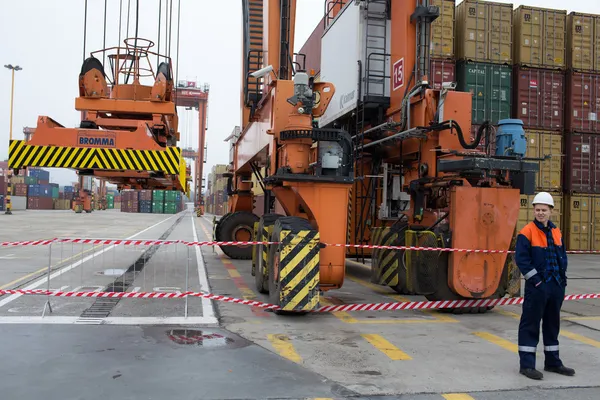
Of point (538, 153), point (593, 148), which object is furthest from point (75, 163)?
point (593, 148)

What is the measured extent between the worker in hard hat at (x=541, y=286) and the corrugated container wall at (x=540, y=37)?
15.6 m

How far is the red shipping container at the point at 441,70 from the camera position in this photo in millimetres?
18422

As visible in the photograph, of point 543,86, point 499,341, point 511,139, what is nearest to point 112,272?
point 499,341

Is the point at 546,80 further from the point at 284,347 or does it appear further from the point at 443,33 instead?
the point at 284,347

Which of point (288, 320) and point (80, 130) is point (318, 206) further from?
point (80, 130)

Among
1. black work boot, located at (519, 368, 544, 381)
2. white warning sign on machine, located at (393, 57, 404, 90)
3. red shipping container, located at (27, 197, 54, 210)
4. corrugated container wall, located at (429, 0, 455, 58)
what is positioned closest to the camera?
black work boot, located at (519, 368, 544, 381)

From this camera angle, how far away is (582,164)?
62.8 ft

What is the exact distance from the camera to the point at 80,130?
8.33 m

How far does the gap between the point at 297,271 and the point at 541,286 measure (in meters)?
3.07

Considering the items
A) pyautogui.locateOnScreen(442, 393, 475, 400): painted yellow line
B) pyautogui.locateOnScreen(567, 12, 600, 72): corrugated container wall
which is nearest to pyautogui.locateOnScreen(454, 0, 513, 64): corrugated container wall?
pyautogui.locateOnScreen(567, 12, 600, 72): corrugated container wall

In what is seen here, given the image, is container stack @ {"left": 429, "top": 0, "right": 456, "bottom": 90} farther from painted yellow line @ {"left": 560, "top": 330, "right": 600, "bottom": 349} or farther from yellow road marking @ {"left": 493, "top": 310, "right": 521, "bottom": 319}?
painted yellow line @ {"left": 560, "top": 330, "right": 600, "bottom": 349}

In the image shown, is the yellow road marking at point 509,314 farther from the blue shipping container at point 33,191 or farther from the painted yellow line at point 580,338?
the blue shipping container at point 33,191

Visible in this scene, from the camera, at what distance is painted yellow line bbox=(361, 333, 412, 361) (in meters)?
5.59

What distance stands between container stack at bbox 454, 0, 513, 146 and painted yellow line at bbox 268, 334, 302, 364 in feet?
46.5
